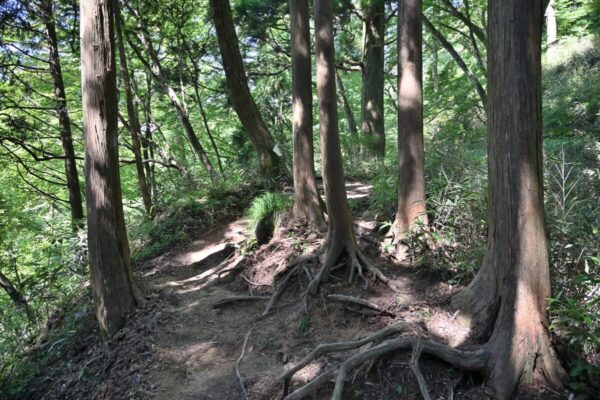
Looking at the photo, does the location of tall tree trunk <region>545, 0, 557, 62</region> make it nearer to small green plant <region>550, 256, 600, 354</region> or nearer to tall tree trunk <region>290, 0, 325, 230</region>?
tall tree trunk <region>290, 0, 325, 230</region>

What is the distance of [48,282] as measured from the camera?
7824 millimetres

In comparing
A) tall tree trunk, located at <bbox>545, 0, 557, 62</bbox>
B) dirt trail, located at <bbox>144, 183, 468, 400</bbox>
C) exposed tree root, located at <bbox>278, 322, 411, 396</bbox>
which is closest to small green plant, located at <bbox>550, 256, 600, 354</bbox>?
dirt trail, located at <bbox>144, 183, 468, 400</bbox>

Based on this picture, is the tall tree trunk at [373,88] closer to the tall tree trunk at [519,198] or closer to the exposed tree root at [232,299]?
the exposed tree root at [232,299]

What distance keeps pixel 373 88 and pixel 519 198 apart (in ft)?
32.1

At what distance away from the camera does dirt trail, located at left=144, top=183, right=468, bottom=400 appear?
431 centimetres

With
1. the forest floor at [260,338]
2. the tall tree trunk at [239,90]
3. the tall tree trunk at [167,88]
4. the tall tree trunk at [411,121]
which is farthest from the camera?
the tall tree trunk at [167,88]

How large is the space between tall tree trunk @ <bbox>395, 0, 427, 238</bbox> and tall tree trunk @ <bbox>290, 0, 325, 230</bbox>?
1353 mm

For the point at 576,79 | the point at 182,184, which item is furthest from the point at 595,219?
the point at 576,79

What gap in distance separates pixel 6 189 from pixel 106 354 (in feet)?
30.2

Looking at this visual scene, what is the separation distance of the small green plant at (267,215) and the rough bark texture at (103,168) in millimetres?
2382

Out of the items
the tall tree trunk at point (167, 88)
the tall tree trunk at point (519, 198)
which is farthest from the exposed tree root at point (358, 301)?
the tall tree trunk at point (167, 88)

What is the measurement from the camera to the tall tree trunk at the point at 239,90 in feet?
28.3

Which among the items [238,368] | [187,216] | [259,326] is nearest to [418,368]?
[238,368]

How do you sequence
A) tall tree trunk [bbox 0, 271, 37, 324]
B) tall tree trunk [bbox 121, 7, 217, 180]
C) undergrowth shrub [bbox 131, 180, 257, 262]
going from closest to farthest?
tall tree trunk [bbox 0, 271, 37, 324]
undergrowth shrub [bbox 131, 180, 257, 262]
tall tree trunk [bbox 121, 7, 217, 180]
